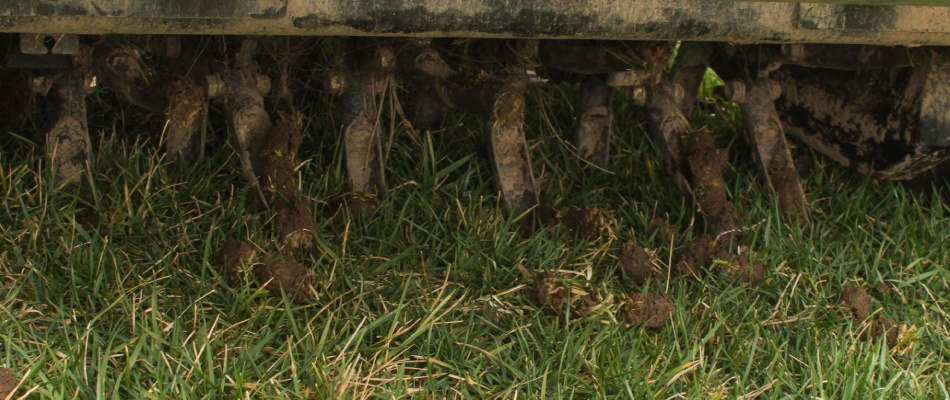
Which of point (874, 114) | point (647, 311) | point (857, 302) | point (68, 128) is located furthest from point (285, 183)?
point (874, 114)

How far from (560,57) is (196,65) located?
0.80 metres

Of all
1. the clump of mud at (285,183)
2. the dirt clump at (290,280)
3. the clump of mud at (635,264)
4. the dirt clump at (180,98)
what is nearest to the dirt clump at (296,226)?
the clump of mud at (285,183)

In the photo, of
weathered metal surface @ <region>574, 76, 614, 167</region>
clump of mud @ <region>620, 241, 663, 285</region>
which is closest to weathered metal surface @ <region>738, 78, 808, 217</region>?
weathered metal surface @ <region>574, 76, 614, 167</region>

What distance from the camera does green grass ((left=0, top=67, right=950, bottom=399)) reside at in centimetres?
210

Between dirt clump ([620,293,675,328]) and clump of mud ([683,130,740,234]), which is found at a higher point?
clump of mud ([683,130,740,234])

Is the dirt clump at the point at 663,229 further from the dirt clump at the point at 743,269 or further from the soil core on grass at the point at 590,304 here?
the soil core on grass at the point at 590,304

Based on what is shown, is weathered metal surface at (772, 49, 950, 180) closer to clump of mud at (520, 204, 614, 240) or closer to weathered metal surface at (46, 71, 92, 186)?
clump of mud at (520, 204, 614, 240)

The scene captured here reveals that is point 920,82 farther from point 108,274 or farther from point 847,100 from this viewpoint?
point 108,274

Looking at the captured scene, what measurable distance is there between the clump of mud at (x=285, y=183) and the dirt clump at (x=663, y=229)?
2.54 feet

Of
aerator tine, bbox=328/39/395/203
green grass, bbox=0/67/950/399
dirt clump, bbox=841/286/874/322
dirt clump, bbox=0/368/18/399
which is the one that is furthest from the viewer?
aerator tine, bbox=328/39/395/203

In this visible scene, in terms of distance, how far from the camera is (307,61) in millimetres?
2984

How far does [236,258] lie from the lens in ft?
7.83

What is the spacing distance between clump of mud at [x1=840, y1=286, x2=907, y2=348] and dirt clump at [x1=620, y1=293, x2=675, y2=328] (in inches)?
15.0

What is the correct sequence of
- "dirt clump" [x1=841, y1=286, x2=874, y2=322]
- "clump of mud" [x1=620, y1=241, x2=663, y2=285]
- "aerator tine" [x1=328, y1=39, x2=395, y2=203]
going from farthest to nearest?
"aerator tine" [x1=328, y1=39, x2=395, y2=203], "clump of mud" [x1=620, y1=241, x2=663, y2=285], "dirt clump" [x1=841, y1=286, x2=874, y2=322]
